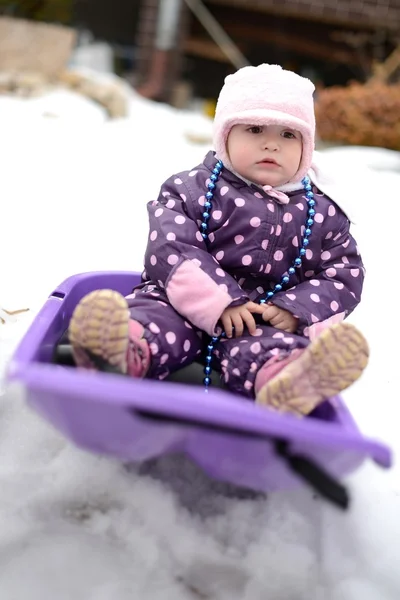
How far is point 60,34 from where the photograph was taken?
3.83 meters

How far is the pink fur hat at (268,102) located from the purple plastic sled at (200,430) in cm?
50

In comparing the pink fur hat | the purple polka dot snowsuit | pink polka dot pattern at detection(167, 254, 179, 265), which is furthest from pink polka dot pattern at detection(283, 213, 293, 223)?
pink polka dot pattern at detection(167, 254, 179, 265)

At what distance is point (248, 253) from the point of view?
102cm

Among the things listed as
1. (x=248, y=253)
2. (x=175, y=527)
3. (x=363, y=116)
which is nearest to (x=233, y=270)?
(x=248, y=253)

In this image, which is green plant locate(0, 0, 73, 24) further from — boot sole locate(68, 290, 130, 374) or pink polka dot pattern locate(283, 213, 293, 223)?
boot sole locate(68, 290, 130, 374)

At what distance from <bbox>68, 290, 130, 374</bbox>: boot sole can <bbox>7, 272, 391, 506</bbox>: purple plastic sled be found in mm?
76

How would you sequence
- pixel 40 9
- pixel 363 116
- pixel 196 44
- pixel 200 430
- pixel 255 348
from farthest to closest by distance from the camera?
pixel 196 44 → pixel 40 9 → pixel 363 116 → pixel 255 348 → pixel 200 430

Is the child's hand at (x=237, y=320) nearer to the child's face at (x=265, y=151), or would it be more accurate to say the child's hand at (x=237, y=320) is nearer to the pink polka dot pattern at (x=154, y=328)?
the pink polka dot pattern at (x=154, y=328)

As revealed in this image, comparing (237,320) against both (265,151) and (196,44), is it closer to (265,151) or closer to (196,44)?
(265,151)

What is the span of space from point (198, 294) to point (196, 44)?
4452 millimetres

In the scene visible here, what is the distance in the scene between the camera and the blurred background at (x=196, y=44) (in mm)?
3807

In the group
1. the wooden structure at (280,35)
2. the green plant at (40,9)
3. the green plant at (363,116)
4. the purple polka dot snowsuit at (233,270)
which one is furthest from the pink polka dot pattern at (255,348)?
the green plant at (40,9)

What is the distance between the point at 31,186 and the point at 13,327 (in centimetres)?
94

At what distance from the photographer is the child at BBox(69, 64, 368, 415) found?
934mm
